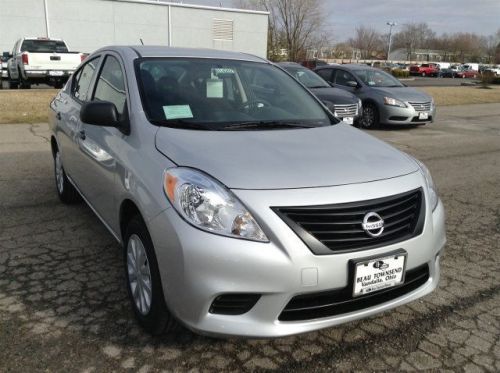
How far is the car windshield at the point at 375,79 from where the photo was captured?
12023 millimetres

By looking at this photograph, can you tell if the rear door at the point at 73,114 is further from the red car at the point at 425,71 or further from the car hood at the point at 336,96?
the red car at the point at 425,71

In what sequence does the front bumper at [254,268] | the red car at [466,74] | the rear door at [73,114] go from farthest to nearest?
1. the red car at [466,74]
2. the rear door at [73,114]
3. the front bumper at [254,268]

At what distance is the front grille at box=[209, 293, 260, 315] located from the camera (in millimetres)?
2219

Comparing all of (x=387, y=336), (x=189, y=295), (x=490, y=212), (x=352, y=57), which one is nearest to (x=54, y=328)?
(x=189, y=295)

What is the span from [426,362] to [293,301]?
2.90ft

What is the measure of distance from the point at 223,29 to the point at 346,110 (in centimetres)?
2669

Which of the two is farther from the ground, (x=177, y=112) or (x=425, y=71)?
(x=177, y=112)

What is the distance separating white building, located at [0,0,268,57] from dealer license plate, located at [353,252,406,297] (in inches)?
1126

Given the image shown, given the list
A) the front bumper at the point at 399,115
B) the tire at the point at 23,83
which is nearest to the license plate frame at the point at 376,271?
the front bumper at the point at 399,115

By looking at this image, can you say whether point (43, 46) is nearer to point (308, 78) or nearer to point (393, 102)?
point (308, 78)

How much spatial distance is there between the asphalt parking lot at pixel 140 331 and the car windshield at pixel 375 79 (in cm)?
769

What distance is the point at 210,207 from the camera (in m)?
2.25

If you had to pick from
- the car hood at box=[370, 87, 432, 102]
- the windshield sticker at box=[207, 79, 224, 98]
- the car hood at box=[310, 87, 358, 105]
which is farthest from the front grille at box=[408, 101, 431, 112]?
the windshield sticker at box=[207, 79, 224, 98]

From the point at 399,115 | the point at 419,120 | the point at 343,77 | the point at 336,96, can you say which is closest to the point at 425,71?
the point at 343,77
